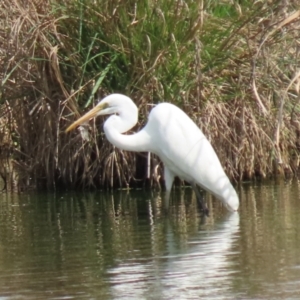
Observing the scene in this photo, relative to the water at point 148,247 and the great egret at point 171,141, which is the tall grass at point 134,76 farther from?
the great egret at point 171,141

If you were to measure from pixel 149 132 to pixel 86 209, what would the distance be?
1.00 meters

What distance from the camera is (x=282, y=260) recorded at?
6.57 metres

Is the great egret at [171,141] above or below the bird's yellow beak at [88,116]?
below

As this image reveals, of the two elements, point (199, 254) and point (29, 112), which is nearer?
point (199, 254)

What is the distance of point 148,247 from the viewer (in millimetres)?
7555

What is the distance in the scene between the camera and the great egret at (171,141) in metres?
9.94

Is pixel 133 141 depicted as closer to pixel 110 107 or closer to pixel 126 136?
pixel 126 136

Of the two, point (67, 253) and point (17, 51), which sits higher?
point (17, 51)

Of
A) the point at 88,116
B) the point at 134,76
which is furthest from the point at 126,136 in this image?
the point at 134,76

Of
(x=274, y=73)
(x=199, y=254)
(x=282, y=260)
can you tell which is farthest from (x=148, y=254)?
(x=274, y=73)

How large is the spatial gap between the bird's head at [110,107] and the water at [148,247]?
0.90 m

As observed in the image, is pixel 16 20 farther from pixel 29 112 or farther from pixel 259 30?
pixel 259 30

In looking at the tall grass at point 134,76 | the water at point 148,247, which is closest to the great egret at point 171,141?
the water at point 148,247

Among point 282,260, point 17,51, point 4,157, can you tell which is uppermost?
point 17,51
